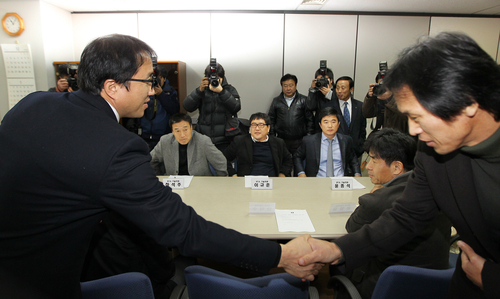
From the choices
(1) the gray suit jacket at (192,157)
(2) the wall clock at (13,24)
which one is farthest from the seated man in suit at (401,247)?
(2) the wall clock at (13,24)

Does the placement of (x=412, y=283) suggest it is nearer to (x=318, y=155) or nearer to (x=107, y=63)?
(x=107, y=63)

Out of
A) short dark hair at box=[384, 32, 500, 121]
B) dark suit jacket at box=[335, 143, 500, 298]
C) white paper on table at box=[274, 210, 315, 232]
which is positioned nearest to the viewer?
short dark hair at box=[384, 32, 500, 121]

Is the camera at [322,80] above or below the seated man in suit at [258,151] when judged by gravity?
above

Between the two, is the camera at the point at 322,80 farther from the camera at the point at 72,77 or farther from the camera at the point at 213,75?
the camera at the point at 72,77

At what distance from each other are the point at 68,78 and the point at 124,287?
3.38 metres

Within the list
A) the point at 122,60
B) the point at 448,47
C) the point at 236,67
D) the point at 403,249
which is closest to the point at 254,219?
the point at 403,249

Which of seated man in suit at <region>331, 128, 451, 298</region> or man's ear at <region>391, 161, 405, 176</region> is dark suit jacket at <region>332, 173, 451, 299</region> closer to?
seated man in suit at <region>331, 128, 451, 298</region>

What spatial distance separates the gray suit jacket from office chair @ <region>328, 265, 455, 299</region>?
212 cm

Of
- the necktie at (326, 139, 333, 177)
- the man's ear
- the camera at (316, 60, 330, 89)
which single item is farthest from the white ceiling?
the man's ear

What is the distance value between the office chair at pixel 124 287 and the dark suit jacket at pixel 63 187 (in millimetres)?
87

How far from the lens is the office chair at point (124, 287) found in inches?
37.8

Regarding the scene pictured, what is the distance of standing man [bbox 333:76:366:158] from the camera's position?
147 inches

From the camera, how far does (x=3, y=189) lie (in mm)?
826

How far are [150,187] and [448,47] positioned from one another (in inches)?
36.3
